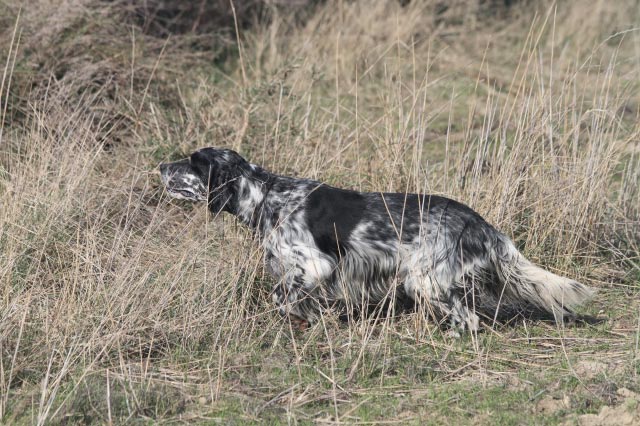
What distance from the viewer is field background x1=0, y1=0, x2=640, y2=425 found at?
14.5ft

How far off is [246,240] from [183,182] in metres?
0.52

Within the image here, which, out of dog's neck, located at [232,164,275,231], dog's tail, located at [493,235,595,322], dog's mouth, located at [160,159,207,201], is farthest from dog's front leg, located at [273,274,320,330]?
dog's tail, located at [493,235,595,322]

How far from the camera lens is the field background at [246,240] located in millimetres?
4430

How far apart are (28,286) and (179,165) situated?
1092 millimetres

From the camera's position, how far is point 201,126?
7.49 m

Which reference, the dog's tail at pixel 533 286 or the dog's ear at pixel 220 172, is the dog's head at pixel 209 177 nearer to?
the dog's ear at pixel 220 172

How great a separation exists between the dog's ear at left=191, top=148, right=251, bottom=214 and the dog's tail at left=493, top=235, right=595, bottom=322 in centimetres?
154

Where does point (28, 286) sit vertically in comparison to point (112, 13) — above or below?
below

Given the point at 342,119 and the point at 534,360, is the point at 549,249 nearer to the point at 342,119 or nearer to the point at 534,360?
the point at 534,360

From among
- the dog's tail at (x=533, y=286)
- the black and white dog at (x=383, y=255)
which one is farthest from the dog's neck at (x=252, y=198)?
the dog's tail at (x=533, y=286)

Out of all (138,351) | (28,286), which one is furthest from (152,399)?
(28,286)

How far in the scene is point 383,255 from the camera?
5.34 m

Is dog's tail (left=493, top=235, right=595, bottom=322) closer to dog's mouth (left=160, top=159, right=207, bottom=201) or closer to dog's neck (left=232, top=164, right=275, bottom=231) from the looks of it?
dog's neck (left=232, top=164, right=275, bottom=231)

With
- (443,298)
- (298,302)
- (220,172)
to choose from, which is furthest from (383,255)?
(220,172)
